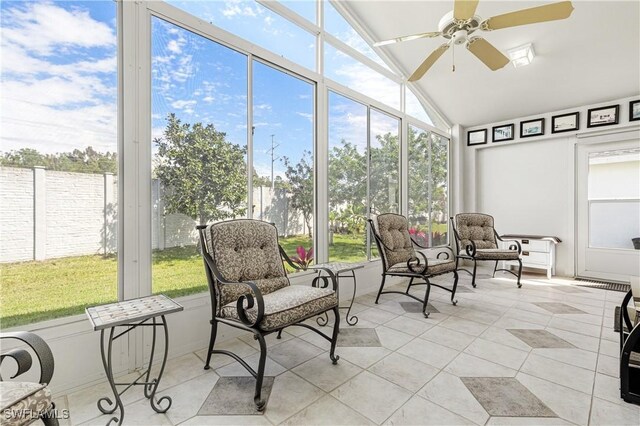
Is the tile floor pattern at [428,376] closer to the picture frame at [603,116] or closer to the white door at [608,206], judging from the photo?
the white door at [608,206]

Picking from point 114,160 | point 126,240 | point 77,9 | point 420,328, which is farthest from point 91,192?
point 420,328

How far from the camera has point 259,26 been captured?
292 cm

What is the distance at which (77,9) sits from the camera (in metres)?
1.92

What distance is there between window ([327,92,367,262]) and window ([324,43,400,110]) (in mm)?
232

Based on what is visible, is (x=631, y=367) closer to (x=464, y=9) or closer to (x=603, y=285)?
(x=464, y=9)

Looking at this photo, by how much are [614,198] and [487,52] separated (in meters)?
3.60

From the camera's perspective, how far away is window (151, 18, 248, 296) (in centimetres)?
226

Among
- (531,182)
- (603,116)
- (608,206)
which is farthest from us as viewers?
(531,182)

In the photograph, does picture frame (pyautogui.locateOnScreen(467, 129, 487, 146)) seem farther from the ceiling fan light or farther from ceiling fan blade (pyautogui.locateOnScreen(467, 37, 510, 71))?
ceiling fan blade (pyautogui.locateOnScreen(467, 37, 510, 71))

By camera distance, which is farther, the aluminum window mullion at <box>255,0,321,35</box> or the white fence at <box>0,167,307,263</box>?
the aluminum window mullion at <box>255,0,321,35</box>

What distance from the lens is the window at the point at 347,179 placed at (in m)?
3.63

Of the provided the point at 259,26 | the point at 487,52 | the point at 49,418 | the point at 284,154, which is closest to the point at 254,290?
the point at 49,418

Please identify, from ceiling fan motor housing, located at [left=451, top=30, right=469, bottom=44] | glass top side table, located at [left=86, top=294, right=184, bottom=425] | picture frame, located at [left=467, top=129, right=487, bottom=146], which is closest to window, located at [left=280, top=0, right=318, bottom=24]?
ceiling fan motor housing, located at [left=451, top=30, right=469, bottom=44]

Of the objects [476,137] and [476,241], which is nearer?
[476,241]
